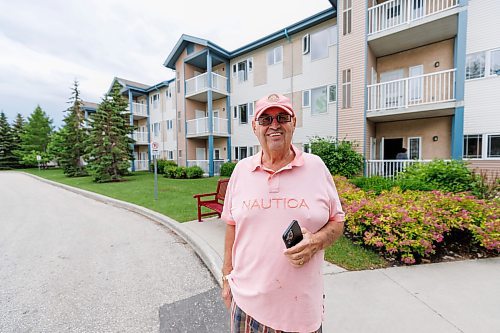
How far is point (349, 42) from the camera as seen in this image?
11039mm

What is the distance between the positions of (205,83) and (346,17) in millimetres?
10942

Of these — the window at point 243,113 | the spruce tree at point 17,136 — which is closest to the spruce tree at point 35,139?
the spruce tree at point 17,136

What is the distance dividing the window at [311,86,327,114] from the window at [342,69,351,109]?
2.40 metres

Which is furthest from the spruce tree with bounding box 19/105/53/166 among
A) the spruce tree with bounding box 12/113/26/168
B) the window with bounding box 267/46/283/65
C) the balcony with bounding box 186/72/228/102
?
the window with bounding box 267/46/283/65

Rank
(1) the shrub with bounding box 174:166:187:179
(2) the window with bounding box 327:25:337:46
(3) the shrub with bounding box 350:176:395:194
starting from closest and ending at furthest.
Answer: (3) the shrub with bounding box 350:176:395:194 → (2) the window with bounding box 327:25:337:46 → (1) the shrub with bounding box 174:166:187:179

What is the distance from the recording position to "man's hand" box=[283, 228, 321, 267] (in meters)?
1.25

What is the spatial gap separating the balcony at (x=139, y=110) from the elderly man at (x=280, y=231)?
97.2 ft

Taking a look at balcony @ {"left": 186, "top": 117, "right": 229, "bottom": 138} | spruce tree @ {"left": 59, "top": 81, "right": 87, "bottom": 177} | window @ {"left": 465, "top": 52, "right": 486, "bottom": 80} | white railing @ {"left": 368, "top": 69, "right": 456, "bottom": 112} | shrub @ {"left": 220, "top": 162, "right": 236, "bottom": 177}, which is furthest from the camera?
spruce tree @ {"left": 59, "top": 81, "right": 87, "bottom": 177}

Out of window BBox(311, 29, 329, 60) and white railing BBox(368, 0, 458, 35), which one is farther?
window BBox(311, 29, 329, 60)

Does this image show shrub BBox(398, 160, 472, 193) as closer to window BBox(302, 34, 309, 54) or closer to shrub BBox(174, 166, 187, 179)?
window BBox(302, 34, 309, 54)

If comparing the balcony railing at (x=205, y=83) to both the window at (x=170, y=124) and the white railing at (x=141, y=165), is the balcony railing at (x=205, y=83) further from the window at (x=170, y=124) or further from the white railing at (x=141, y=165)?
the white railing at (x=141, y=165)

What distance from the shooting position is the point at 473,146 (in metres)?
10.4

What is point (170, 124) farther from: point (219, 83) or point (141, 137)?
point (219, 83)

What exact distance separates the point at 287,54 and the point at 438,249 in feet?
46.9
